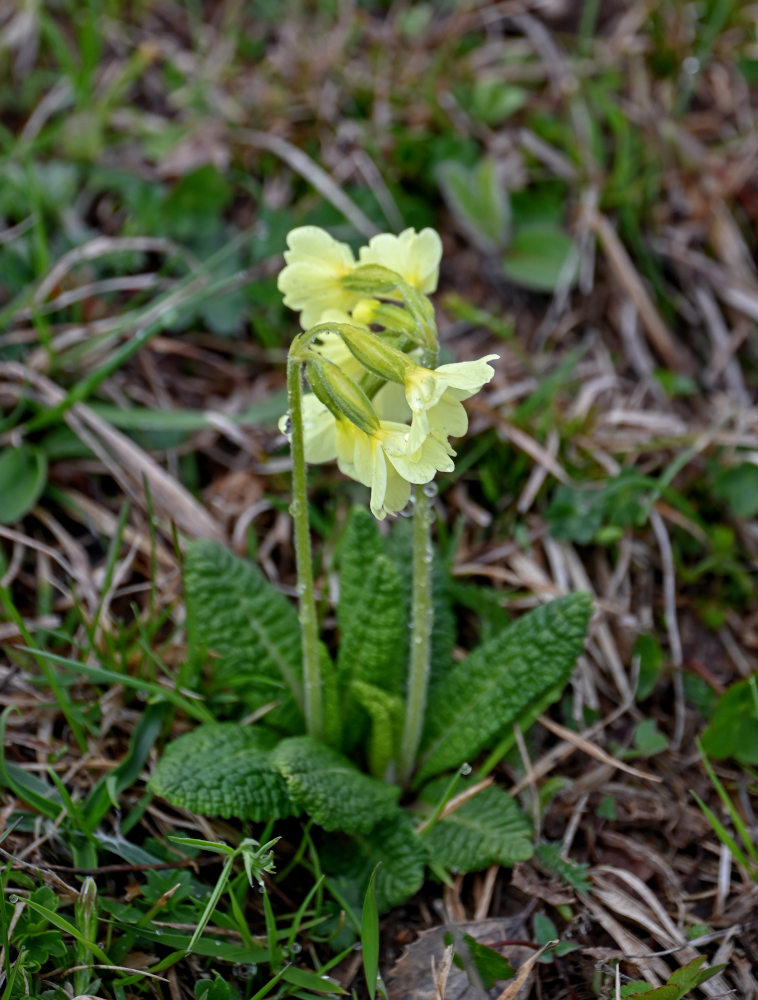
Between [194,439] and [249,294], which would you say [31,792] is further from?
[249,294]

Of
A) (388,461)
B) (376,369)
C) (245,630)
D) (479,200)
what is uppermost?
(376,369)

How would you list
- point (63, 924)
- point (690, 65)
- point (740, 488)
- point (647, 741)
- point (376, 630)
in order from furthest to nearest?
1. point (690, 65)
2. point (740, 488)
3. point (647, 741)
4. point (376, 630)
5. point (63, 924)

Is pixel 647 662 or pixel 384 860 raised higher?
pixel 384 860


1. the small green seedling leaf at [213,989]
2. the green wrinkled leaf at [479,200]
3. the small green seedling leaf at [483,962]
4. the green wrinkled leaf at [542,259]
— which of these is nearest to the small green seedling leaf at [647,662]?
the small green seedling leaf at [483,962]

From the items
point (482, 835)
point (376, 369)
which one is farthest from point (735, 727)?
point (376, 369)

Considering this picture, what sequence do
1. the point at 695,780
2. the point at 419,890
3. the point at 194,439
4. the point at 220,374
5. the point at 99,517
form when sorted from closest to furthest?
the point at 419,890 < the point at 695,780 < the point at 99,517 < the point at 194,439 < the point at 220,374

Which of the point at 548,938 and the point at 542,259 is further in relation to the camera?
the point at 542,259

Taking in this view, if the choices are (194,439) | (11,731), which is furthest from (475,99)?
(11,731)

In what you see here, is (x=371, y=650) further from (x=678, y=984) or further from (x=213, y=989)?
(x=678, y=984)

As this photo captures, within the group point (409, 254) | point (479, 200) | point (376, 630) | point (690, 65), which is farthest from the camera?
point (690, 65)
